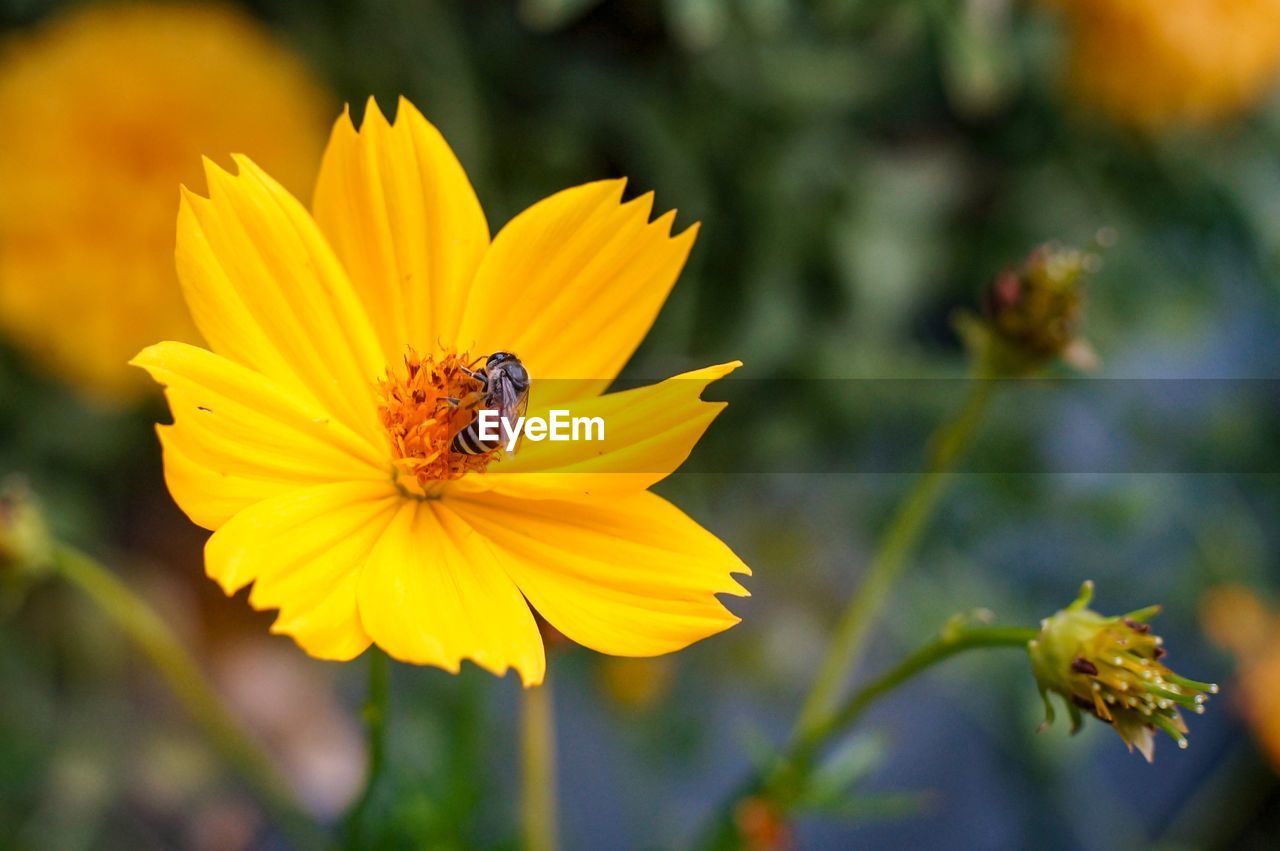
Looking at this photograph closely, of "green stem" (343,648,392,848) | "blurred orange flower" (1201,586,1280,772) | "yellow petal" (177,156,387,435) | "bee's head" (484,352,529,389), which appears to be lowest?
"blurred orange flower" (1201,586,1280,772)

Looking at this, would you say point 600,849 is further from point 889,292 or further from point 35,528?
point 35,528

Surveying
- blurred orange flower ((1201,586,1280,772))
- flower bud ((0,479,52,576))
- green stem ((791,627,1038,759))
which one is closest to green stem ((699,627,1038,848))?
green stem ((791,627,1038,759))

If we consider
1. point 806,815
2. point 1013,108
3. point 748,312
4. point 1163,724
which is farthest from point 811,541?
point 1163,724

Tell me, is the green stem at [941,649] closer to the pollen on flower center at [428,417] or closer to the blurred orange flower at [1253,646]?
the pollen on flower center at [428,417]

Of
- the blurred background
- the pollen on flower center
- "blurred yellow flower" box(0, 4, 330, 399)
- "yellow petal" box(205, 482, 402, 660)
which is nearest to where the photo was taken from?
"yellow petal" box(205, 482, 402, 660)

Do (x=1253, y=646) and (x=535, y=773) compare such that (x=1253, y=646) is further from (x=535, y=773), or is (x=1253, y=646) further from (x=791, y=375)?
(x=535, y=773)

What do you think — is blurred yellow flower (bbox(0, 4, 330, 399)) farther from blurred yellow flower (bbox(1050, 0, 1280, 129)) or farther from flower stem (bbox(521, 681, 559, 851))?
blurred yellow flower (bbox(1050, 0, 1280, 129))
